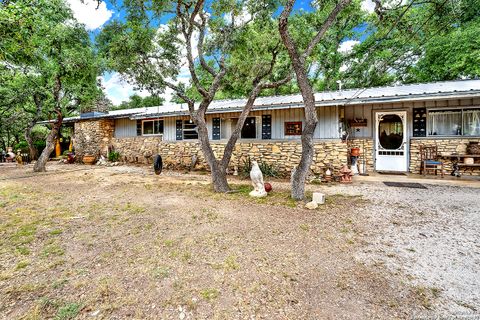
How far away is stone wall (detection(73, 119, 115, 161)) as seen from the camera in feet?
49.5

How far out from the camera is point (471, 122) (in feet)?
27.0

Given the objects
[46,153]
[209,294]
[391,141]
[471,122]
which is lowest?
[209,294]

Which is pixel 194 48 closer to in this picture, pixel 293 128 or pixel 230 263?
pixel 293 128

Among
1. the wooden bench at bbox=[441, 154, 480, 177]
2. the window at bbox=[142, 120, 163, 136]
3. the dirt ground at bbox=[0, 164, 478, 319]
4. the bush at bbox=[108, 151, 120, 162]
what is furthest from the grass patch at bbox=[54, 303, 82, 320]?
the bush at bbox=[108, 151, 120, 162]

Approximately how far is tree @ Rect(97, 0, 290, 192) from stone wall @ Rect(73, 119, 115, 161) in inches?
299

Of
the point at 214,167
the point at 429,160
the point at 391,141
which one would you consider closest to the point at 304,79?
the point at 214,167

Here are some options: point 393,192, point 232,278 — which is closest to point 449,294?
point 232,278

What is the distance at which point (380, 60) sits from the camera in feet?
52.6

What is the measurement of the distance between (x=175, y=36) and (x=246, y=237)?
7.80 meters

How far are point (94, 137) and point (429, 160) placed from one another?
18.6 metres

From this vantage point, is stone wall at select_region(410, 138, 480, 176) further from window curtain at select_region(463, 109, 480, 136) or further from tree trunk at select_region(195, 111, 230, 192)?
tree trunk at select_region(195, 111, 230, 192)

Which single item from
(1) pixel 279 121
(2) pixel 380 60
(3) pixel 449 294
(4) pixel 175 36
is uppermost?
(2) pixel 380 60

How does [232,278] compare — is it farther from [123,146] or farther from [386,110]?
[123,146]

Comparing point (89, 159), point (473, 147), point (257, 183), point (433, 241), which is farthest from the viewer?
point (89, 159)
